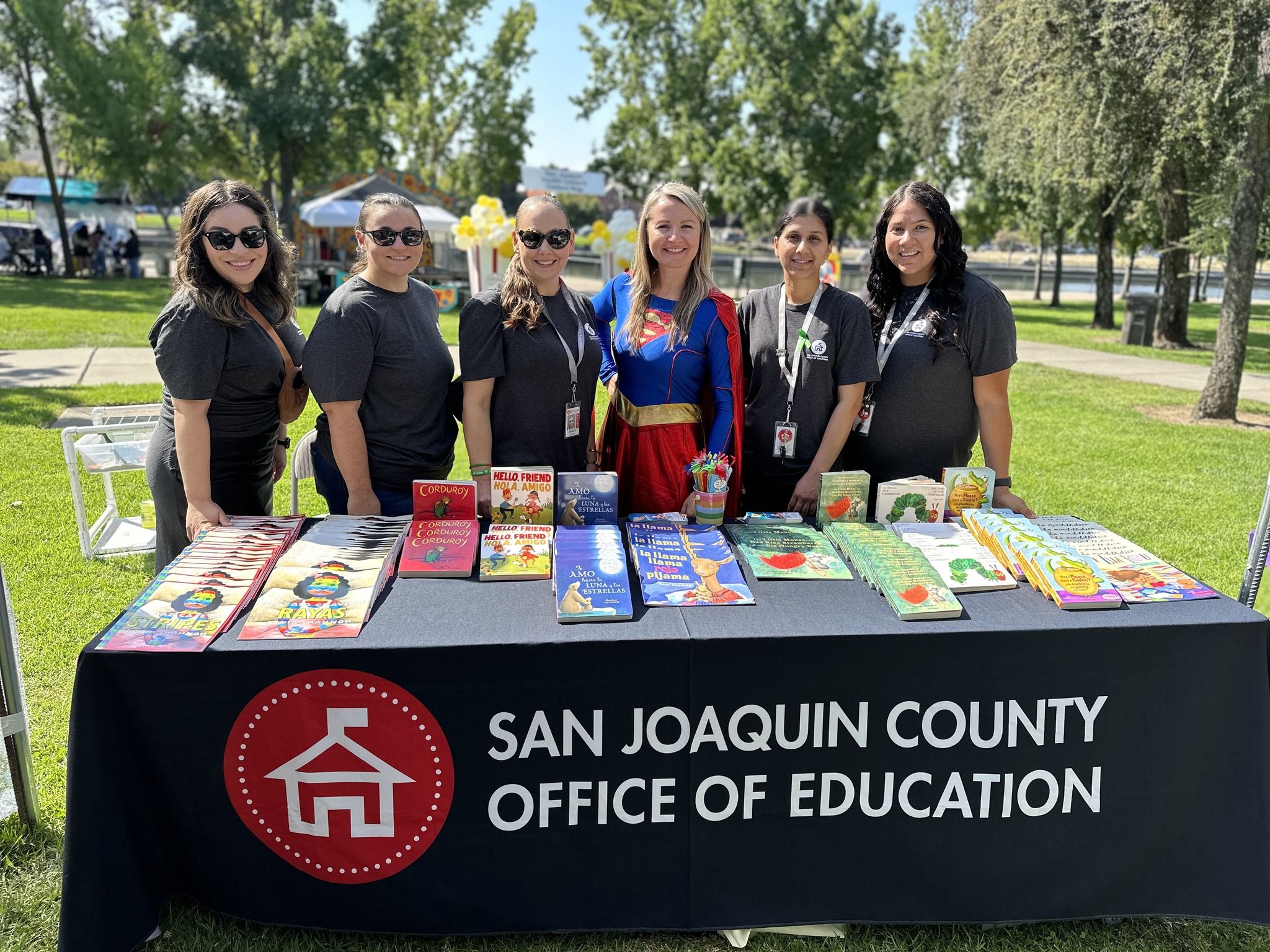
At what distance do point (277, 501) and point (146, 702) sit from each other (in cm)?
423

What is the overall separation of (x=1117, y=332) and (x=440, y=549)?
782 inches

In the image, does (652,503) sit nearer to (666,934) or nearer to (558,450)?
(558,450)

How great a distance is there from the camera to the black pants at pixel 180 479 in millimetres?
2918

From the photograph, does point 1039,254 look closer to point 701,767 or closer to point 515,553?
point 515,553

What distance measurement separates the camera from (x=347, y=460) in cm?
281

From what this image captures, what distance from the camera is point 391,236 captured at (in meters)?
2.75

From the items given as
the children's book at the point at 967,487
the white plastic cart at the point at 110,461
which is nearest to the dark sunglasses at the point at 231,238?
the white plastic cart at the point at 110,461

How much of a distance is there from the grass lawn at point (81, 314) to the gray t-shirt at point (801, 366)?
646 centimetres

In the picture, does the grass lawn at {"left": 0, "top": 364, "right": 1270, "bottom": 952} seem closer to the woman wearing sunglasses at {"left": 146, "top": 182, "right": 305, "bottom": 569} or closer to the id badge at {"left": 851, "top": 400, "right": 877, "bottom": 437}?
the woman wearing sunglasses at {"left": 146, "top": 182, "right": 305, "bottom": 569}

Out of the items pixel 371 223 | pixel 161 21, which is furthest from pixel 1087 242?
pixel 161 21

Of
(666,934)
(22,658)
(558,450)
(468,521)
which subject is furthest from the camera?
(22,658)


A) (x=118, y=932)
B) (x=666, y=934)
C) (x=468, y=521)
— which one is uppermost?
(x=468, y=521)

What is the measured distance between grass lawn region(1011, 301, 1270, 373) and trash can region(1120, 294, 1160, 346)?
250 millimetres

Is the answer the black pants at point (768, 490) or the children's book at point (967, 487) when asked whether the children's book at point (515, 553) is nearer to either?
the black pants at point (768, 490)
